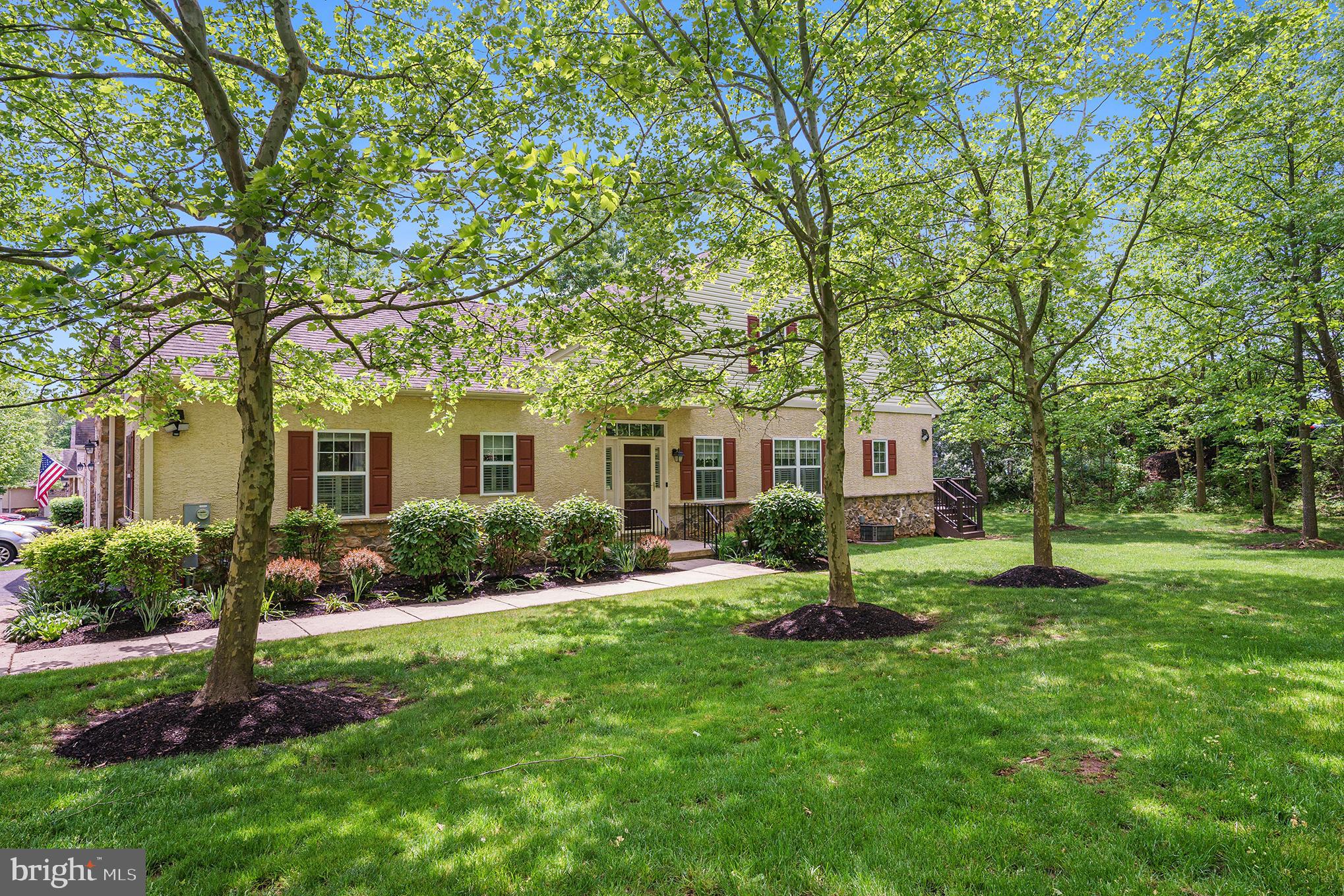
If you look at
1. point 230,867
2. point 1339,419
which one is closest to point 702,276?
point 230,867

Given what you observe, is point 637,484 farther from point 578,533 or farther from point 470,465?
point 470,465

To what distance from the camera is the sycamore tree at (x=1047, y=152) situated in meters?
6.69

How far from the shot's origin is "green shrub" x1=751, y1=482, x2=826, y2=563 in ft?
38.9

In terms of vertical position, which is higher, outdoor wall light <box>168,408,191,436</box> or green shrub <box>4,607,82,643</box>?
outdoor wall light <box>168,408,191,436</box>

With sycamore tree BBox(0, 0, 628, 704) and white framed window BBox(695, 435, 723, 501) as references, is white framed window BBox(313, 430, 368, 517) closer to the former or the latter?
sycamore tree BBox(0, 0, 628, 704)

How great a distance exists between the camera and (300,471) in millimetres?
9969

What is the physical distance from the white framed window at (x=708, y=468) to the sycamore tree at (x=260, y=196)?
7.72 m

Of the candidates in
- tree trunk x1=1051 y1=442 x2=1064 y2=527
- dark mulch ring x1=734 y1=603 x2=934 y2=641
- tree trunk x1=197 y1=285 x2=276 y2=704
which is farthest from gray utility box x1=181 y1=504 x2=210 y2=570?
tree trunk x1=1051 y1=442 x2=1064 y2=527

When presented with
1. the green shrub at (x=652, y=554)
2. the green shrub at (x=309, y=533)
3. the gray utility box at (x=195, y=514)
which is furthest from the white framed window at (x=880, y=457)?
the gray utility box at (x=195, y=514)

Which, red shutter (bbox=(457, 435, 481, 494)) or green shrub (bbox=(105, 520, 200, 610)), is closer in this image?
green shrub (bbox=(105, 520, 200, 610))

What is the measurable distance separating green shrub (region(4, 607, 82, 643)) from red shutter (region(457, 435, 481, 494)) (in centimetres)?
538

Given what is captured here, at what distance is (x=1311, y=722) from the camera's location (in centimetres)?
373

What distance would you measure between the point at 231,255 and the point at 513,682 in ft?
11.7

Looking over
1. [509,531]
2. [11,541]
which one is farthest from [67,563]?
[11,541]
